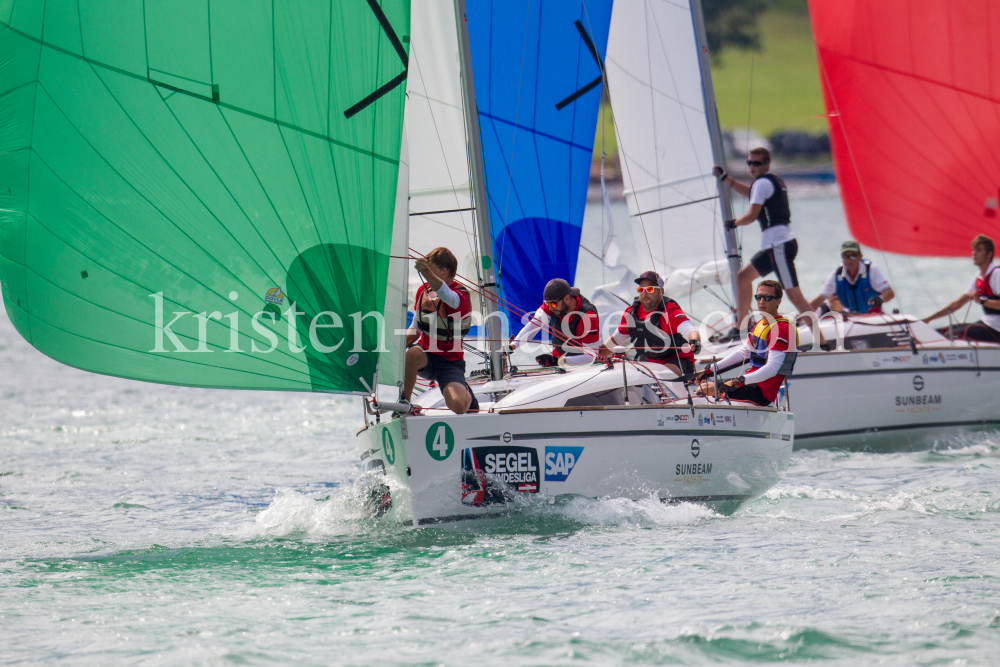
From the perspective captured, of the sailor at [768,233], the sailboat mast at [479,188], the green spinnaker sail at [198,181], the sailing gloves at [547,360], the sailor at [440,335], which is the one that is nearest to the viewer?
the green spinnaker sail at [198,181]

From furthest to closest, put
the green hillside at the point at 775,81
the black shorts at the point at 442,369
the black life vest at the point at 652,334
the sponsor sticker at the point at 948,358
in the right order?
1. the green hillside at the point at 775,81
2. the sponsor sticker at the point at 948,358
3. the black life vest at the point at 652,334
4. the black shorts at the point at 442,369

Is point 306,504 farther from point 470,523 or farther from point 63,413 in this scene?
point 63,413

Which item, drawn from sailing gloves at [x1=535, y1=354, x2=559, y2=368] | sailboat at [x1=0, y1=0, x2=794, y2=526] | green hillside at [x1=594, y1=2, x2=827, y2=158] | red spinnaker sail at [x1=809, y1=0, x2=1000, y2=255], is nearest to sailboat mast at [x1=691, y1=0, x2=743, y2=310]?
red spinnaker sail at [x1=809, y1=0, x2=1000, y2=255]

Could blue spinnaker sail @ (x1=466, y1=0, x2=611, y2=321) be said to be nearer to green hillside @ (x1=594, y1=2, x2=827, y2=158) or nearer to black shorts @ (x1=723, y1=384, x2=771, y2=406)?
black shorts @ (x1=723, y1=384, x2=771, y2=406)

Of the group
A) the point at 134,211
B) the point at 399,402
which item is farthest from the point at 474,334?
the point at 134,211

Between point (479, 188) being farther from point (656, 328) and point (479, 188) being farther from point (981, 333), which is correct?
point (981, 333)

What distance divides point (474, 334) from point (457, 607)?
5.20m

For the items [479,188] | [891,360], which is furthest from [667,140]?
[479,188]

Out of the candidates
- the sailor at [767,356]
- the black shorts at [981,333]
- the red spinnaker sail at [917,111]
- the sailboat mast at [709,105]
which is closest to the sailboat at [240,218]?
the sailor at [767,356]

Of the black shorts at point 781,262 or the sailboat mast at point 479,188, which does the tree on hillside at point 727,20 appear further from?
the sailboat mast at point 479,188

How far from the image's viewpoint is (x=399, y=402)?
6.26 m

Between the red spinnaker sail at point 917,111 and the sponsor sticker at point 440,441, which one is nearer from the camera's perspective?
the sponsor sticker at point 440,441

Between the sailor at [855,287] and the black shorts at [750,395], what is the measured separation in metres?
3.42

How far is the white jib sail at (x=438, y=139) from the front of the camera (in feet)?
28.0
